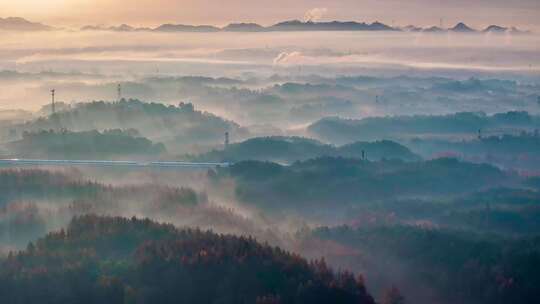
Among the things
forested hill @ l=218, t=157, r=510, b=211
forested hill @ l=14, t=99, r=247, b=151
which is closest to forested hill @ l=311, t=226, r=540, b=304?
forested hill @ l=218, t=157, r=510, b=211

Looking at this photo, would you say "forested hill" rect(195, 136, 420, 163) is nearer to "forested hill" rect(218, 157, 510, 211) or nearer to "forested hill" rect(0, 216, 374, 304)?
"forested hill" rect(218, 157, 510, 211)

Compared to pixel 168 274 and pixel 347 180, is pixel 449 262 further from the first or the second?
pixel 347 180

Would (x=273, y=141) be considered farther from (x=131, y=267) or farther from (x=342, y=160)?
(x=131, y=267)

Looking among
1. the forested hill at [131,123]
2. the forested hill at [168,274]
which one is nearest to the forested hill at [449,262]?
the forested hill at [168,274]

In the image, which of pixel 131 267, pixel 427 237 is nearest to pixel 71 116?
pixel 427 237

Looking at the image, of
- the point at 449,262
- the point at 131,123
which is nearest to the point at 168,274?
the point at 449,262

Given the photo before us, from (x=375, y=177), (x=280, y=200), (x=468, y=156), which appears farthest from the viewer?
(x=468, y=156)
